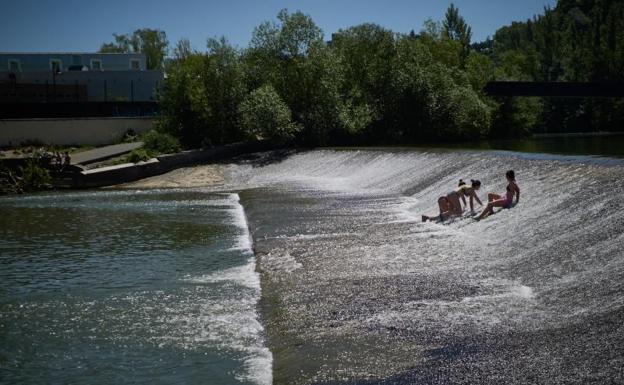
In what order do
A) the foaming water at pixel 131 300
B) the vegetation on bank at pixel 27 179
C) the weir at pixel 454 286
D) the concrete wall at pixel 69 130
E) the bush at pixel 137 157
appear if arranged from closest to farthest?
1. the weir at pixel 454 286
2. the foaming water at pixel 131 300
3. the vegetation on bank at pixel 27 179
4. the bush at pixel 137 157
5. the concrete wall at pixel 69 130

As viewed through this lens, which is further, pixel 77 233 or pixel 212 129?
pixel 212 129

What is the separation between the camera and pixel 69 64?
217 ft

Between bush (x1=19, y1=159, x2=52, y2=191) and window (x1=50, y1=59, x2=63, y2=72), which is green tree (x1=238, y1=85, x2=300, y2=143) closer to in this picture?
bush (x1=19, y1=159, x2=52, y2=191)

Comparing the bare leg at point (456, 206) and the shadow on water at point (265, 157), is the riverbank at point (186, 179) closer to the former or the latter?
the shadow on water at point (265, 157)

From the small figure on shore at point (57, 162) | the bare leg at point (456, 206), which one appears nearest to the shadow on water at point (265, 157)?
the small figure on shore at point (57, 162)

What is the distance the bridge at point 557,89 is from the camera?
181ft

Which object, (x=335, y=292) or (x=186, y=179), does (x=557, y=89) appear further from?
(x=335, y=292)

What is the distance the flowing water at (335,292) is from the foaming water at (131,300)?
0.04 m

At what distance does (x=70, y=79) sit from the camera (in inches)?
2359

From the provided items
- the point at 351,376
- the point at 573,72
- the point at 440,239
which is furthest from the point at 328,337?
the point at 573,72

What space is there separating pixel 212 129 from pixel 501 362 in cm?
3683

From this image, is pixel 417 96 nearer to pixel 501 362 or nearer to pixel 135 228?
pixel 135 228

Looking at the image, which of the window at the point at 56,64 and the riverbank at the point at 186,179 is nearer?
the riverbank at the point at 186,179

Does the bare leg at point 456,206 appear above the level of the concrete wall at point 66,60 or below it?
below
